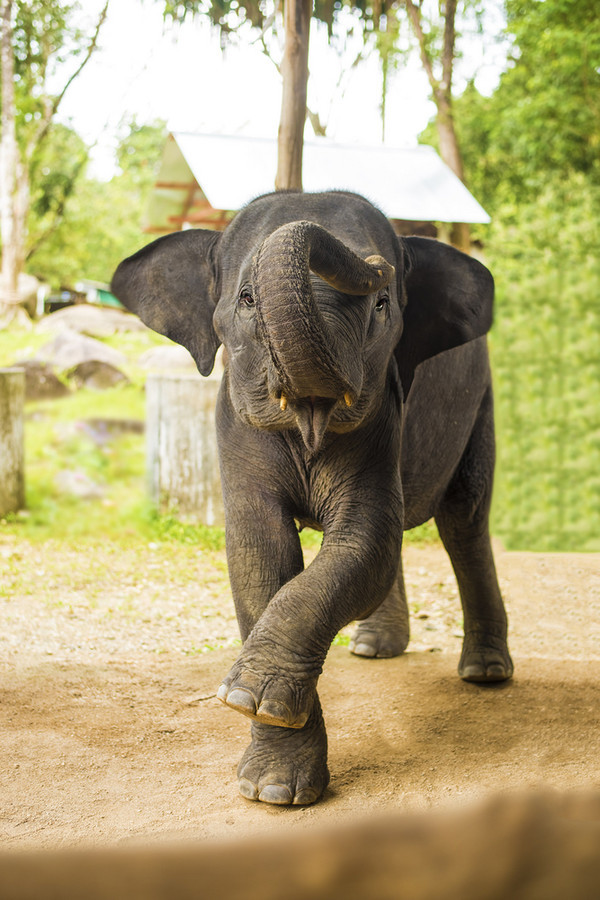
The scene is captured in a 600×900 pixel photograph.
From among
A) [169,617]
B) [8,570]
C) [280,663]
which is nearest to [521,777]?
[280,663]

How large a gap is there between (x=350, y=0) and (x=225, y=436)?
13.3m

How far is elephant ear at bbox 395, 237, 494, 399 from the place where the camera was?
12.9 ft

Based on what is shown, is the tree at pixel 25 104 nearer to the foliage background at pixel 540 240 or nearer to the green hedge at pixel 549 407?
the foliage background at pixel 540 240

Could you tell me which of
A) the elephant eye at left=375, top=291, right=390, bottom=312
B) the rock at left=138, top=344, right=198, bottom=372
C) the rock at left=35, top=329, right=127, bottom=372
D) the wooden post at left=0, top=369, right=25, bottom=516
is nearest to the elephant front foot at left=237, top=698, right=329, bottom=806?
the elephant eye at left=375, top=291, right=390, bottom=312

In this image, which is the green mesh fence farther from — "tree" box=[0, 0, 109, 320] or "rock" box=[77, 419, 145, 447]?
"tree" box=[0, 0, 109, 320]

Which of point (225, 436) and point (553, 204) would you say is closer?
point (225, 436)

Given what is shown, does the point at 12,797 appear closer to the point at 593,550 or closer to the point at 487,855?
the point at 487,855

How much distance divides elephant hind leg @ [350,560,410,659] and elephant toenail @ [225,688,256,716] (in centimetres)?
264

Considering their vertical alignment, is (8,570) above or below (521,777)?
below

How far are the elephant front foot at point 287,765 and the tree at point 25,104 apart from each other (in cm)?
1722

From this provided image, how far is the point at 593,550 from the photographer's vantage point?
9.38m

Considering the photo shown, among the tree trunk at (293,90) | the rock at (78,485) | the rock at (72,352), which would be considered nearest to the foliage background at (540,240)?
the tree trunk at (293,90)

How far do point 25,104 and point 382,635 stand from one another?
1726 cm

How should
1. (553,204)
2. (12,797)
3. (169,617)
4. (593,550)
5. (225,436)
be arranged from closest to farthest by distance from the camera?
(12,797) → (225,436) → (169,617) → (593,550) → (553,204)
